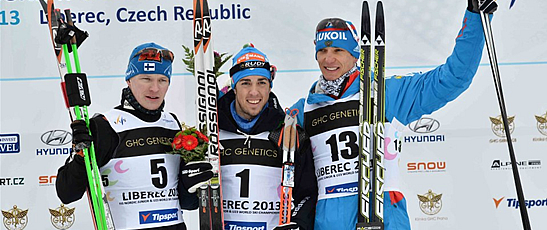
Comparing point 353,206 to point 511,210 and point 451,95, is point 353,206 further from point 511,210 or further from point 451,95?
point 511,210

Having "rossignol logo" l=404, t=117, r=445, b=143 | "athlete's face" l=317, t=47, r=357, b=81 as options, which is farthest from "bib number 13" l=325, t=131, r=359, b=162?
"rossignol logo" l=404, t=117, r=445, b=143

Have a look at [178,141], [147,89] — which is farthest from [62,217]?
[178,141]

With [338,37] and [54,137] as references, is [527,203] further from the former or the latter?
[54,137]

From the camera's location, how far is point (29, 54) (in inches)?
172

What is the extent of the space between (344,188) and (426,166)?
160cm

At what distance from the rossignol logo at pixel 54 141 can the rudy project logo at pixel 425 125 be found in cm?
253

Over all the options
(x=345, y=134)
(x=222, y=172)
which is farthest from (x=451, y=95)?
(x=222, y=172)

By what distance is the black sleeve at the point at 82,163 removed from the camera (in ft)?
9.35

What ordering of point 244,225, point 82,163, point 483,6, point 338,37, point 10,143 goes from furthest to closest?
point 10,143, point 338,37, point 244,225, point 82,163, point 483,6

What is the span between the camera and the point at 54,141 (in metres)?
4.41

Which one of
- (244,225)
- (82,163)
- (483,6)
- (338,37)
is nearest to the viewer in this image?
(483,6)

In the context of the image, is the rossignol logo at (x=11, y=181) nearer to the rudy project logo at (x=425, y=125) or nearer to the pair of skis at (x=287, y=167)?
the pair of skis at (x=287, y=167)

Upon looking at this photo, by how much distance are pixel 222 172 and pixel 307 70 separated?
1553 millimetres

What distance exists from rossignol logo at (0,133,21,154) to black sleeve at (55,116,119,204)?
1.60 m
